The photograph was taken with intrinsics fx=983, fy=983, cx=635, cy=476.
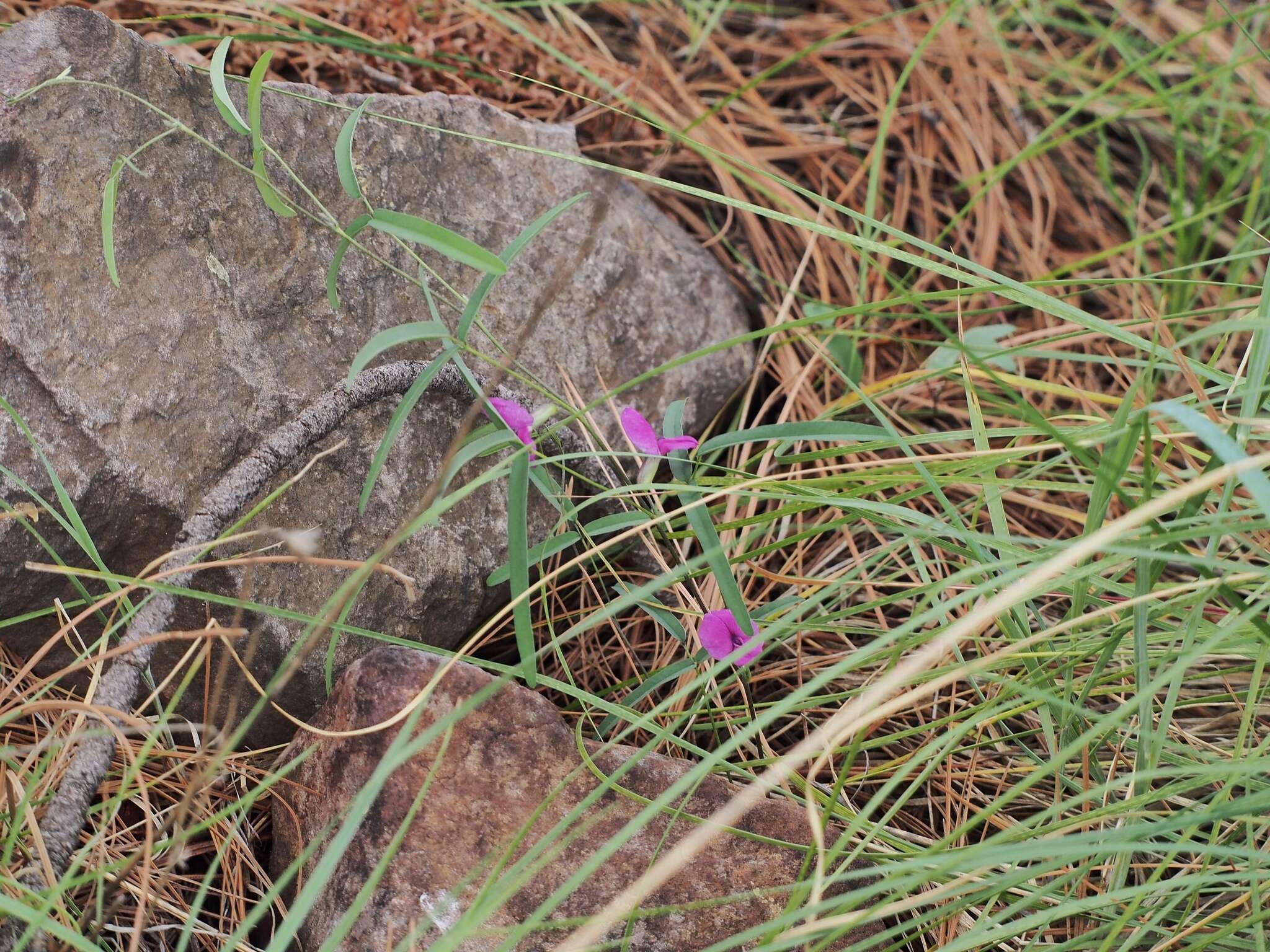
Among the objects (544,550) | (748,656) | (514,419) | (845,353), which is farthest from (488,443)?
(845,353)

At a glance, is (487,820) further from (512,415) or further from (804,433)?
(804,433)

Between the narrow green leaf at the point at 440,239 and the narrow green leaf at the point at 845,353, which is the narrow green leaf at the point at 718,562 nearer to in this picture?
the narrow green leaf at the point at 440,239

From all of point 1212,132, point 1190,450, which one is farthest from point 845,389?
point 1212,132

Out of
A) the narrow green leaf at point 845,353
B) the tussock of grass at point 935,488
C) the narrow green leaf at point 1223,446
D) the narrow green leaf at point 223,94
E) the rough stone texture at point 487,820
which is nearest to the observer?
the narrow green leaf at point 1223,446

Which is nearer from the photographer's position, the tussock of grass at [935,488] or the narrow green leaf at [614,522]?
the tussock of grass at [935,488]

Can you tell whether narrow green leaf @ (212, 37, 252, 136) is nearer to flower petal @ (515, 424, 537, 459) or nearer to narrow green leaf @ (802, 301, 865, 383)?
flower petal @ (515, 424, 537, 459)

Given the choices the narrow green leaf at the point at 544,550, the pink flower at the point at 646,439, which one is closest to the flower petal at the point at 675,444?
the pink flower at the point at 646,439
